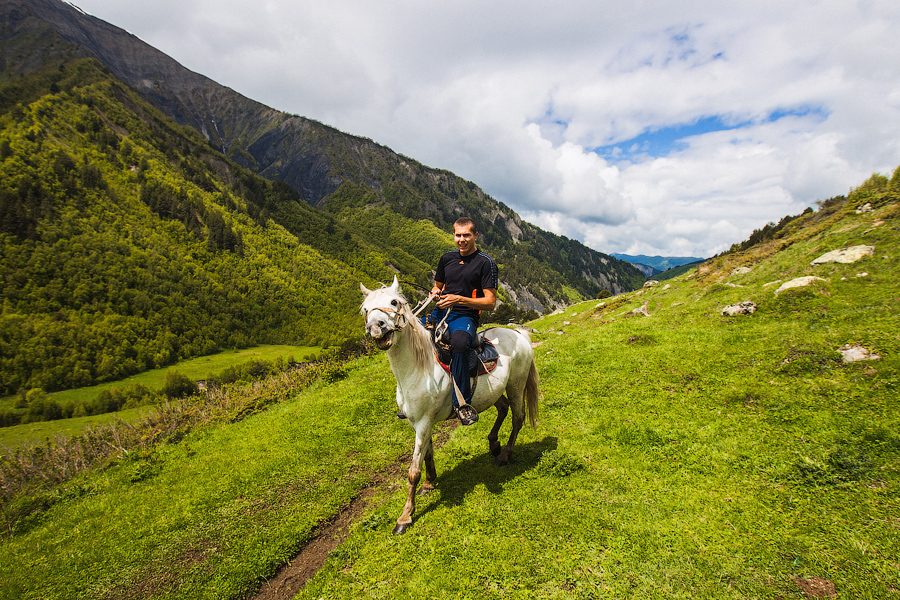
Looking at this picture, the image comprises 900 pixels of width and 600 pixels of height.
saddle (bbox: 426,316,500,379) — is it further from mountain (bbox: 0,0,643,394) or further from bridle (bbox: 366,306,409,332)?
mountain (bbox: 0,0,643,394)

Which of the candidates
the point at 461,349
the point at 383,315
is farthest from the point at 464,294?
the point at 383,315

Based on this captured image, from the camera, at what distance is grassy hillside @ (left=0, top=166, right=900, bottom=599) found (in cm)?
433

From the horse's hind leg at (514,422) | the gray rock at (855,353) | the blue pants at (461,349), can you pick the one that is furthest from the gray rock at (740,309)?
the blue pants at (461,349)

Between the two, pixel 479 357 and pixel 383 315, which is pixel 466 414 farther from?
pixel 383 315

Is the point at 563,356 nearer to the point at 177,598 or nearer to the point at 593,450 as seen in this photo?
the point at 593,450

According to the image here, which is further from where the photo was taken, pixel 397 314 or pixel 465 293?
pixel 465 293

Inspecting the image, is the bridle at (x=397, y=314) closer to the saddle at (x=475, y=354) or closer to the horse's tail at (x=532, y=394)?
the saddle at (x=475, y=354)

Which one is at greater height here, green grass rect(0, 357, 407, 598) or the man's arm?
the man's arm

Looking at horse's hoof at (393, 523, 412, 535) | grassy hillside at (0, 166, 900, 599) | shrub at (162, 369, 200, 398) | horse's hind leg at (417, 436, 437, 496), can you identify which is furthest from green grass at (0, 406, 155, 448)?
horse's hoof at (393, 523, 412, 535)

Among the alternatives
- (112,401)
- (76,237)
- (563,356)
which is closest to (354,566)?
(563,356)

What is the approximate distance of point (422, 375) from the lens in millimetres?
5926

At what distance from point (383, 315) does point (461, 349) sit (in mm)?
1807

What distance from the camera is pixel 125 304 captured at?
99.2 m

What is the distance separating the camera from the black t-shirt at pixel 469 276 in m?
6.04
